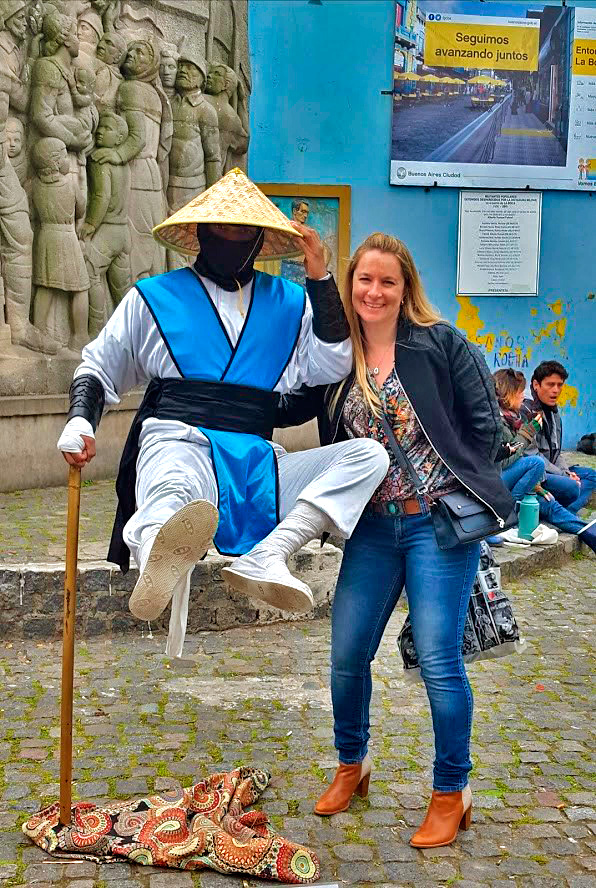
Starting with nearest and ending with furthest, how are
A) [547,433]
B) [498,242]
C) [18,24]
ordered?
[18,24] < [547,433] < [498,242]

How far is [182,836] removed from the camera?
3.96 m

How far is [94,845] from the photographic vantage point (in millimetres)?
3930

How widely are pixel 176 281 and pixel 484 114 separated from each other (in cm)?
955

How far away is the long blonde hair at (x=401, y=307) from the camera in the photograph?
4082mm

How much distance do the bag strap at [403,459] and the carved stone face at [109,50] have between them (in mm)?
6678

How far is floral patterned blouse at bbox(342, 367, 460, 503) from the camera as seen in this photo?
3.99 metres

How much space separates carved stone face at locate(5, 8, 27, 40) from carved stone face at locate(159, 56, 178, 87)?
158cm

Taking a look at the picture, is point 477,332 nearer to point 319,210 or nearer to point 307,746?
point 319,210

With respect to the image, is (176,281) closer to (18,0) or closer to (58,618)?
(58,618)

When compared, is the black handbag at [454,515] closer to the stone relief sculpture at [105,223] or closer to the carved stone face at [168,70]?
the stone relief sculpture at [105,223]

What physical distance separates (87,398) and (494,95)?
9.97 metres

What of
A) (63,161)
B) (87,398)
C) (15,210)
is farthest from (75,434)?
(63,161)

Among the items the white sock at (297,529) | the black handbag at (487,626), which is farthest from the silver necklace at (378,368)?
the black handbag at (487,626)

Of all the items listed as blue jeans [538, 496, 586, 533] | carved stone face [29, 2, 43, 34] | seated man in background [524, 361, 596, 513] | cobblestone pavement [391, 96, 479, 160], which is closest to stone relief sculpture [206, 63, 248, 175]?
cobblestone pavement [391, 96, 479, 160]
